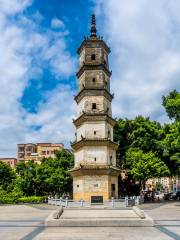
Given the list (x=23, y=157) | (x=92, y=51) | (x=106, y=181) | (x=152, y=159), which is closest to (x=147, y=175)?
(x=152, y=159)

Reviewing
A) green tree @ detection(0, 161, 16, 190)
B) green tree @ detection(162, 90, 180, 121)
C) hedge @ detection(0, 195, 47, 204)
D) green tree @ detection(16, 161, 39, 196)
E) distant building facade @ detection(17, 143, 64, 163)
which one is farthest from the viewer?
distant building facade @ detection(17, 143, 64, 163)

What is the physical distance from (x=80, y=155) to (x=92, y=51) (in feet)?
42.3

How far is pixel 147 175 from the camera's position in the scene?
164 feet

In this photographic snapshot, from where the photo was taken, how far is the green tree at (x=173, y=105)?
133 feet

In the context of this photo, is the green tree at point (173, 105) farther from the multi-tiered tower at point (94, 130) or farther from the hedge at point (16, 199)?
the hedge at point (16, 199)

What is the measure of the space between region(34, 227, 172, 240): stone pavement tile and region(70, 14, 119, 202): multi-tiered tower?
73.5ft

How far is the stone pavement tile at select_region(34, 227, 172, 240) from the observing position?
15.1m

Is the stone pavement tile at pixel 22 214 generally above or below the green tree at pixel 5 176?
below

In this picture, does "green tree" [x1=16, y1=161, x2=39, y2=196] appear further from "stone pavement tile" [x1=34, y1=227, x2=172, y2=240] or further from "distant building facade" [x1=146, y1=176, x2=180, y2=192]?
"stone pavement tile" [x1=34, y1=227, x2=172, y2=240]

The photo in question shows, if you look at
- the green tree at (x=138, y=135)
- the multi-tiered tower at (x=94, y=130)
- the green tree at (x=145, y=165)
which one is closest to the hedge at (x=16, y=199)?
the multi-tiered tower at (x=94, y=130)

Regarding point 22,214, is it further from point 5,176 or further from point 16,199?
point 5,176

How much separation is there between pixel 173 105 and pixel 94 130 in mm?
9394

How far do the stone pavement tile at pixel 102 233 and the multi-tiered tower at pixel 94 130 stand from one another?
882 inches

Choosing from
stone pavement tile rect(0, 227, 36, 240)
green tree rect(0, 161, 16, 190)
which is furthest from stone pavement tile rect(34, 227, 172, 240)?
green tree rect(0, 161, 16, 190)
